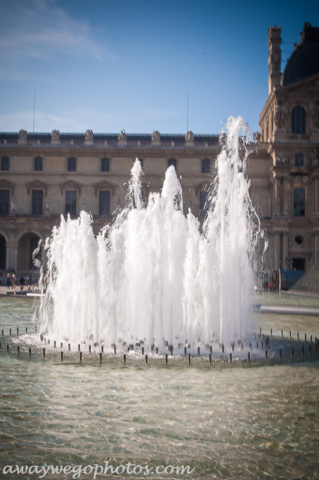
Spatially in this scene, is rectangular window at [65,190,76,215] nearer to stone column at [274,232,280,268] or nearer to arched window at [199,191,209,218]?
arched window at [199,191,209,218]

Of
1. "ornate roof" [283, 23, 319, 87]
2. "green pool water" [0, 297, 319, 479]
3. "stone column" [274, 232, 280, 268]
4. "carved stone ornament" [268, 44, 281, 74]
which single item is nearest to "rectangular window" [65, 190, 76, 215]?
"stone column" [274, 232, 280, 268]

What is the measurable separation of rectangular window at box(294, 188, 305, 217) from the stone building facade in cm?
10

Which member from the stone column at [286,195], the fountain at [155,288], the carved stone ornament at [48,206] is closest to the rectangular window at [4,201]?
the carved stone ornament at [48,206]

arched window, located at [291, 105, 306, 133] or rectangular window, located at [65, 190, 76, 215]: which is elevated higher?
arched window, located at [291, 105, 306, 133]

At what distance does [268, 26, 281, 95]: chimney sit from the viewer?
1939 inches

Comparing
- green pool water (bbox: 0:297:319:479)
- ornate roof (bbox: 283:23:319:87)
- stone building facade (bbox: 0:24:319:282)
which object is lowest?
green pool water (bbox: 0:297:319:479)

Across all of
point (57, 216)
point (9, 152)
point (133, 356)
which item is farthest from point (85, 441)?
point (9, 152)

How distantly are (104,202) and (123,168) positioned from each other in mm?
4142

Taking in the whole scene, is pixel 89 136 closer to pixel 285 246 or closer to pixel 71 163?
pixel 71 163

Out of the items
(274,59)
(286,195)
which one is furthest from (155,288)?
(274,59)

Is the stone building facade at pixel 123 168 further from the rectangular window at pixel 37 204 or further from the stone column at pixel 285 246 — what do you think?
the stone column at pixel 285 246

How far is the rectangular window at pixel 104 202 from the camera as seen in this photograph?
2018 inches

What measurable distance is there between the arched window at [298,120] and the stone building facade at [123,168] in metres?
0.10

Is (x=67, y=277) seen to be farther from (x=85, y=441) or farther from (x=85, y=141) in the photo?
(x=85, y=141)
